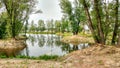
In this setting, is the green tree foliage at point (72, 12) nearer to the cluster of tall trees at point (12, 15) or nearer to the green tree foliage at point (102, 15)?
the cluster of tall trees at point (12, 15)

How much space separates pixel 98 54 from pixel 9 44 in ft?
90.9

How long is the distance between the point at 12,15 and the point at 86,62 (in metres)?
36.8

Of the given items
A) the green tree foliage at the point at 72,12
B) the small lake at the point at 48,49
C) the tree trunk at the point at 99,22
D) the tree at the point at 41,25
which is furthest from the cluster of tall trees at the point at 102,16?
the tree at the point at 41,25

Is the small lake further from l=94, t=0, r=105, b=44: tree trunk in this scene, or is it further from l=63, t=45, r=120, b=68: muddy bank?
l=63, t=45, r=120, b=68: muddy bank

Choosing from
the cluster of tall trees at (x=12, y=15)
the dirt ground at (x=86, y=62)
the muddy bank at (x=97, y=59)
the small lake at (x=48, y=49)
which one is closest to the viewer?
the dirt ground at (x=86, y=62)

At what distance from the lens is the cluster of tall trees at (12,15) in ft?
155

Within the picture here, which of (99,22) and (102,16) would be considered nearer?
(99,22)

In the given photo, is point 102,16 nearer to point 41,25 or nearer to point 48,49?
point 48,49

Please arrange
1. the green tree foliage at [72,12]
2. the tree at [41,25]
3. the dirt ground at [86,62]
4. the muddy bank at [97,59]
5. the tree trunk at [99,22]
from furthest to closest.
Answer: the tree at [41,25]
the green tree foliage at [72,12]
the tree trunk at [99,22]
the muddy bank at [97,59]
the dirt ground at [86,62]

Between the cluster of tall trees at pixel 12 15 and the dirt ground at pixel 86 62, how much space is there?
33.0m

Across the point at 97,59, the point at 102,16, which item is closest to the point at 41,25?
the point at 102,16

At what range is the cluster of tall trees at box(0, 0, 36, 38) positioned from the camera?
4733 cm

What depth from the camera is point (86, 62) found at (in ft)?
47.1

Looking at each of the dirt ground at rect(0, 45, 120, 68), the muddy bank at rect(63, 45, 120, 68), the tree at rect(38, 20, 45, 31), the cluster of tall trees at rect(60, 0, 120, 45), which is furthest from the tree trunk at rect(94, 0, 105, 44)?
the tree at rect(38, 20, 45, 31)
